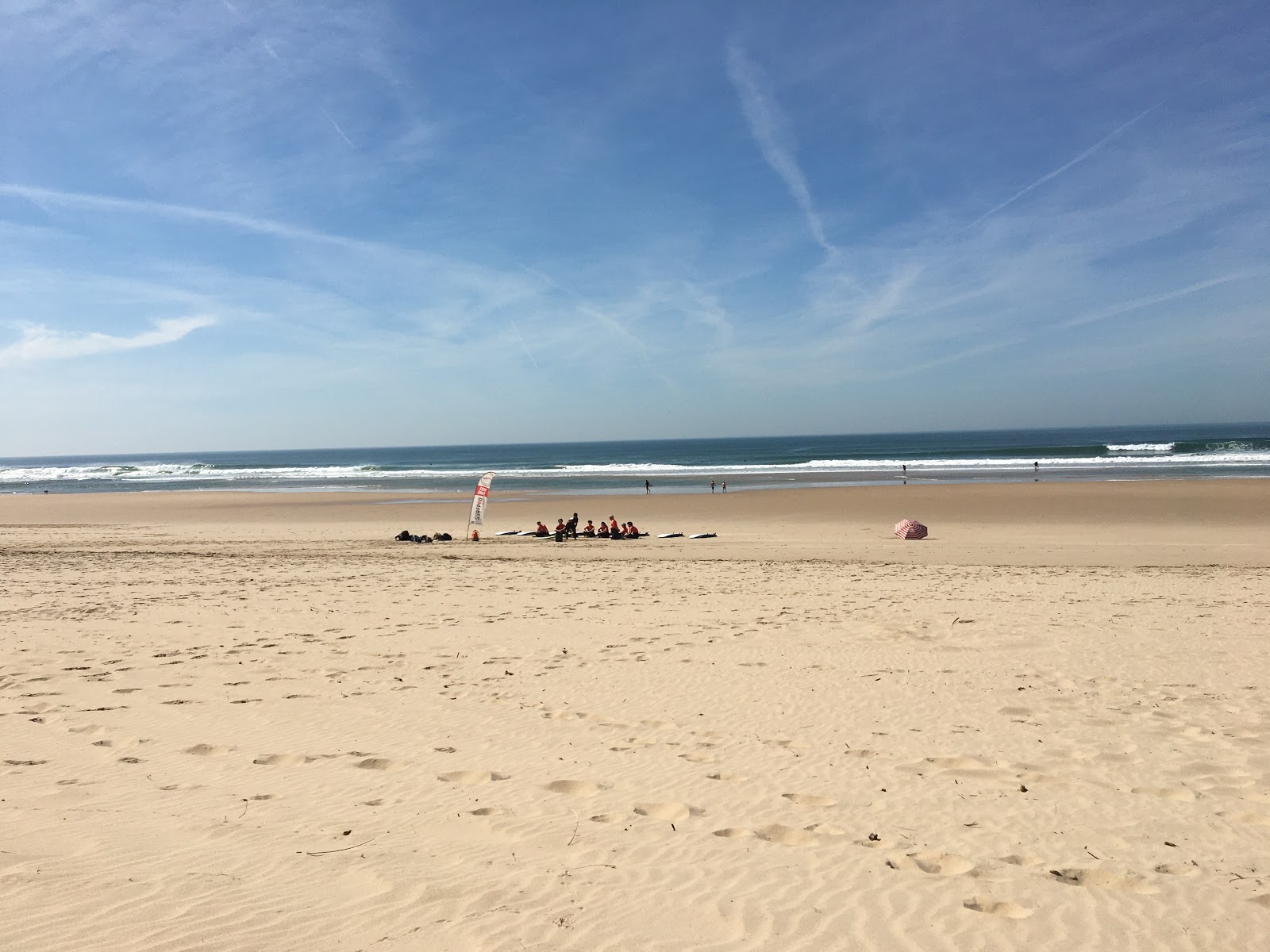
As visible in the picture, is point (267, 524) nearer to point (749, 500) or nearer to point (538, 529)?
point (538, 529)

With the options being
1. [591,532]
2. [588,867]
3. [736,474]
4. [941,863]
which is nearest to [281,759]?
[588,867]

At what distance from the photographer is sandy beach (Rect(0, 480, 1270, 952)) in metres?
3.45

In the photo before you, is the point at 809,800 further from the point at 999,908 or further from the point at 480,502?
the point at 480,502

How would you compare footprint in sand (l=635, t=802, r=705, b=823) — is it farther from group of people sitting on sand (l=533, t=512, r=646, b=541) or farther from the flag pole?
the flag pole

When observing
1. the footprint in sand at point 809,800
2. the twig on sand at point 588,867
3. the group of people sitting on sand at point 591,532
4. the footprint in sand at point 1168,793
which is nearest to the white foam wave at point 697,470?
the group of people sitting on sand at point 591,532

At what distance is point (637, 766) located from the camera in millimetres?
5371

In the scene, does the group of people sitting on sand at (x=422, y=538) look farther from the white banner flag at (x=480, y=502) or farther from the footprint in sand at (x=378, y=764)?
the footprint in sand at (x=378, y=764)

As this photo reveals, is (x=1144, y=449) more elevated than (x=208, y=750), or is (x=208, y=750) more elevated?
(x=1144, y=449)

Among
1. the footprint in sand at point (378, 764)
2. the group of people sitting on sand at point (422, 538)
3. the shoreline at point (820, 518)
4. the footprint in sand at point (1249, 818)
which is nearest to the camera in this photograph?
the footprint in sand at point (1249, 818)

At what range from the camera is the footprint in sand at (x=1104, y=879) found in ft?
12.2

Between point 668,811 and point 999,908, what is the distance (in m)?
1.90

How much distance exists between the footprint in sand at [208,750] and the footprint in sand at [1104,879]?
5.63 m

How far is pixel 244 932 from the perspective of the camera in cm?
323

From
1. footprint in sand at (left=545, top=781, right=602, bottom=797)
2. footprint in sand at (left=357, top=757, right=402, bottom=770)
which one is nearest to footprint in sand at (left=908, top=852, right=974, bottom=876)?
footprint in sand at (left=545, top=781, right=602, bottom=797)
